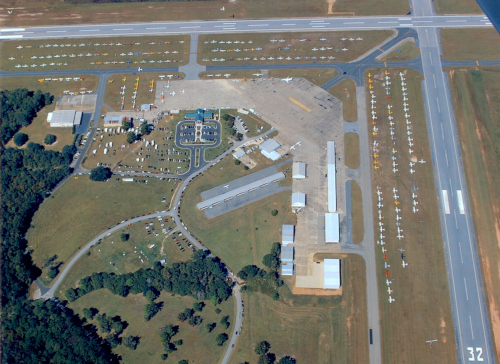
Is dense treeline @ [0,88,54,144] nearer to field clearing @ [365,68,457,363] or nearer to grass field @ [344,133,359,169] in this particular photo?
grass field @ [344,133,359,169]

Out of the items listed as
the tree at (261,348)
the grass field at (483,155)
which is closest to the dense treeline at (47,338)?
the tree at (261,348)

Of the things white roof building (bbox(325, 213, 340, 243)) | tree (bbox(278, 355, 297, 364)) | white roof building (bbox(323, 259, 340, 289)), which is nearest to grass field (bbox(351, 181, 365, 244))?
white roof building (bbox(325, 213, 340, 243))

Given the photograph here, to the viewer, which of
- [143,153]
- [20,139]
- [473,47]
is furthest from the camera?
[473,47]

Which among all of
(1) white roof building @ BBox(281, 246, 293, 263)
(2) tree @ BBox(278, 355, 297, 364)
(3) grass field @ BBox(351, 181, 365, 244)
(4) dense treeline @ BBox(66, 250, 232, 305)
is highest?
(3) grass field @ BBox(351, 181, 365, 244)

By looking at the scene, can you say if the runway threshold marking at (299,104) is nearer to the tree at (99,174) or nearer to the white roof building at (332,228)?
the white roof building at (332,228)

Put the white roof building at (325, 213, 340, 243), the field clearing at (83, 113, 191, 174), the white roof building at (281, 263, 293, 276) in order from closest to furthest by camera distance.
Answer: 1. the white roof building at (281, 263, 293, 276)
2. the white roof building at (325, 213, 340, 243)
3. the field clearing at (83, 113, 191, 174)

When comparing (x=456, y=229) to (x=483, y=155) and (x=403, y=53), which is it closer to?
(x=483, y=155)

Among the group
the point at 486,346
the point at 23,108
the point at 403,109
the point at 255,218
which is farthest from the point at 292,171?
the point at 23,108

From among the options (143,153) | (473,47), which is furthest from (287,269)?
(473,47)
